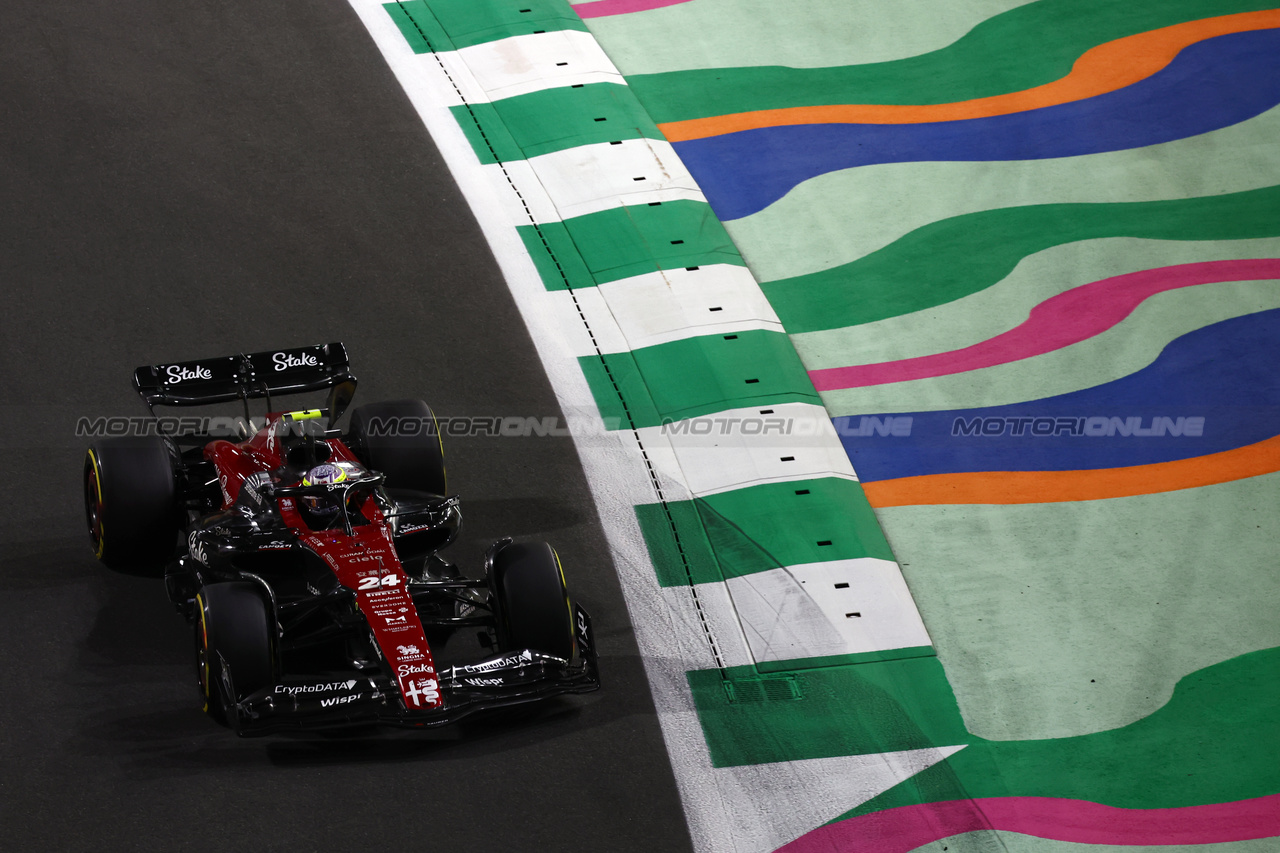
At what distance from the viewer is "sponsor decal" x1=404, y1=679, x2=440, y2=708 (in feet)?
17.6

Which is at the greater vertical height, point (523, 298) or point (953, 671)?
point (523, 298)

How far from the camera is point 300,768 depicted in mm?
5660

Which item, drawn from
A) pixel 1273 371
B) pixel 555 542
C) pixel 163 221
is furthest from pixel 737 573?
pixel 163 221

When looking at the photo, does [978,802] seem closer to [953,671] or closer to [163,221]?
[953,671]

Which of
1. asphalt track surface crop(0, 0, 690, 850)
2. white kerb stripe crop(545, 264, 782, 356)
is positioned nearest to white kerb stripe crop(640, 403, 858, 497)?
asphalt track surface crop(0, 0, 690, 850)

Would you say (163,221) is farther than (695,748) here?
Yes

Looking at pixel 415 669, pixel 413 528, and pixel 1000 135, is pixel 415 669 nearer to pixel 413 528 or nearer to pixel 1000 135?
pixel 413 528

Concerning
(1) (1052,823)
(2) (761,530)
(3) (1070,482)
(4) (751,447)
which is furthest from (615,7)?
(1) (1052,823)

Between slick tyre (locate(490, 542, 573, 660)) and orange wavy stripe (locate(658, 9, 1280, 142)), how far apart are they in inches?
194

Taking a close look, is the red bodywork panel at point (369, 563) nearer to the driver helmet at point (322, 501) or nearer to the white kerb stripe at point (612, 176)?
the driver helmet at point (322, 501)

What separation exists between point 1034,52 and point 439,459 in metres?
6.73

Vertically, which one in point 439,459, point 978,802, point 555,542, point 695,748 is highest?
point 439,459

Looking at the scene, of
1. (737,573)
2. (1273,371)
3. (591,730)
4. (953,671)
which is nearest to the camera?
(591,730)

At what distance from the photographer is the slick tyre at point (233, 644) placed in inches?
211
